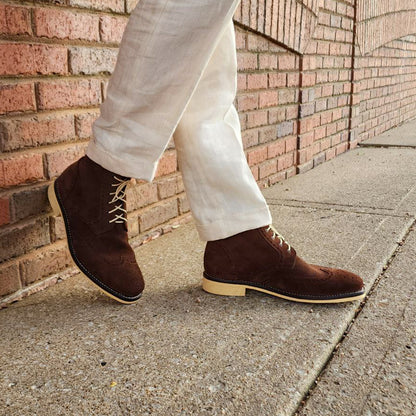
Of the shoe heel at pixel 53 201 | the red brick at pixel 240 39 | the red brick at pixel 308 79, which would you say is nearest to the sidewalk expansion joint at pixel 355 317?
the shoe heel at pixel 53 201

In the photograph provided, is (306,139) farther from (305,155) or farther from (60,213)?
(60,213)

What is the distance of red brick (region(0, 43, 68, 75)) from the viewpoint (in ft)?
4.23

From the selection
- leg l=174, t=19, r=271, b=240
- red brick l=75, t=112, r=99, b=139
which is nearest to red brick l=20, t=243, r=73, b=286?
red brick l=75, t=112, r=99, b=139

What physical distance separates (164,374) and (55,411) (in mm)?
216

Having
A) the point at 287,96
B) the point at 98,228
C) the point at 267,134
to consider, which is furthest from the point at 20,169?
the point at 287,96

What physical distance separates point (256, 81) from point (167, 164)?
824mm

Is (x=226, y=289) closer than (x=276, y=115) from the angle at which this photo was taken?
Yes

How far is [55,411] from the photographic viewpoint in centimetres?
91

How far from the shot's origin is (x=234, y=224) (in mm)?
1329

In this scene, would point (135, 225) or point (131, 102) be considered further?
point (135, 225)

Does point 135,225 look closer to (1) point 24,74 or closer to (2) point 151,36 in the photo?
(1) point 24,74

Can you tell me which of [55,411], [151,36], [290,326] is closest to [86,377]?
[55,411]

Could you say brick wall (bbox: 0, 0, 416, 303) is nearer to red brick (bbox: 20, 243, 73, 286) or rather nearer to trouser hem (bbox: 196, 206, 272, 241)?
red brick (bbox: 20, 243, 73, 286)

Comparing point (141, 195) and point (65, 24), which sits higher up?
point (65, 24)
